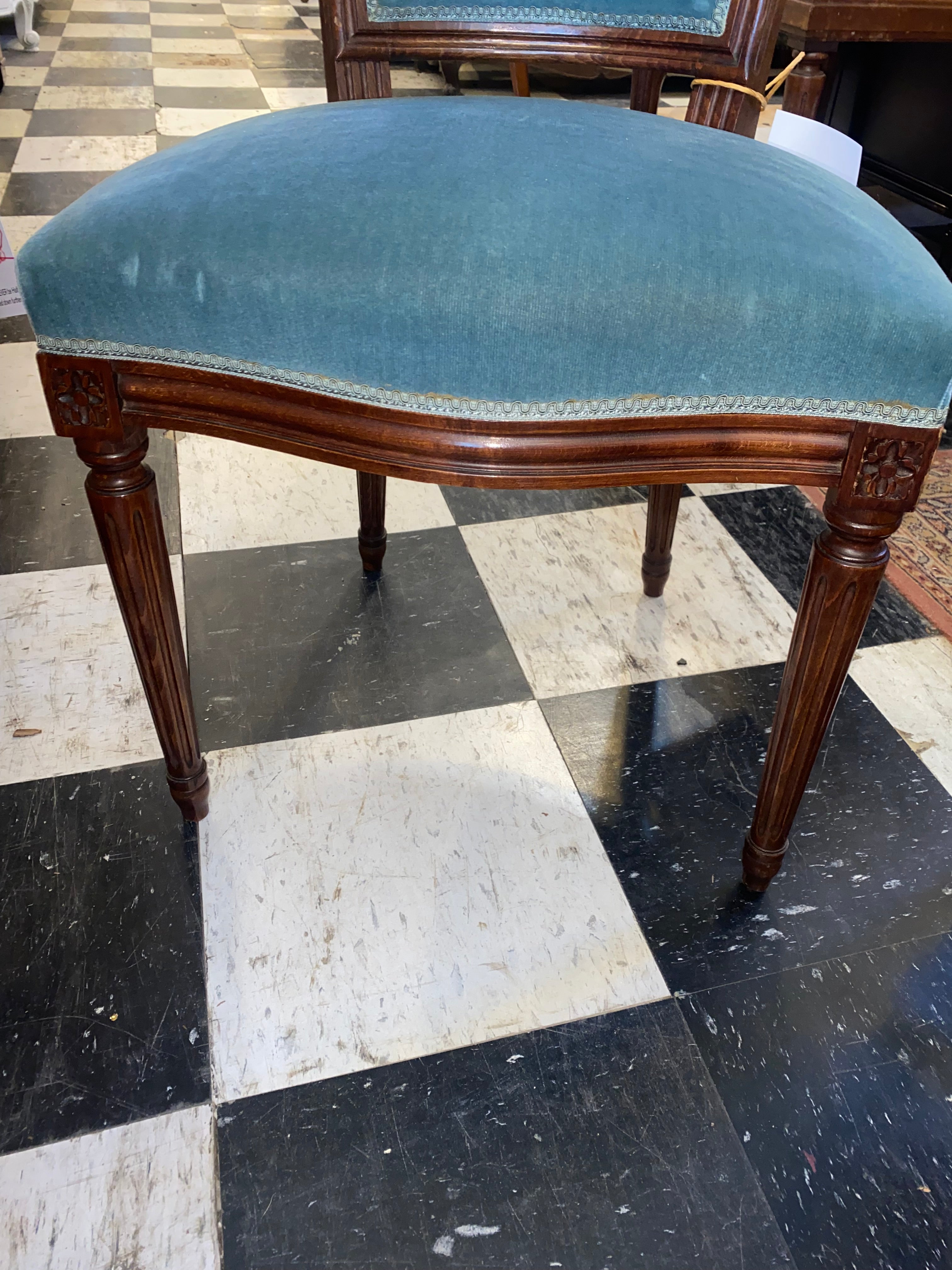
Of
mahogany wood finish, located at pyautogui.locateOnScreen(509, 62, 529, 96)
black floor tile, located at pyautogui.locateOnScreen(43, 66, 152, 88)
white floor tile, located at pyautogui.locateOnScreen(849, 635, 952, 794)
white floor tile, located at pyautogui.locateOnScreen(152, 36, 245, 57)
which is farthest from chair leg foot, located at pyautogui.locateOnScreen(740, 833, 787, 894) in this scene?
white floor tile, located at pyautogui.locateOnScreen(152, 36, 245, 57)

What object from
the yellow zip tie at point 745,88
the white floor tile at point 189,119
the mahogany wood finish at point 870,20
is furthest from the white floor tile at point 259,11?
the yellow zip tie at point 745,88

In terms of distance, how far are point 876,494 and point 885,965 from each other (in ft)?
1.31

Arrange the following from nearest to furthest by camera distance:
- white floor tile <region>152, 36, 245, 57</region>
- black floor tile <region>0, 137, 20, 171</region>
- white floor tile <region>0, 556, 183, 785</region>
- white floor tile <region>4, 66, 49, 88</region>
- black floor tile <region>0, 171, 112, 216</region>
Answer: white floor tile <region>0, 556, 183, 785</region>
black floor tile <region>0, 171, 112, 216</region>
black floor tile <region>0, 137, 20, 171</region>
white floor tile <region>4, 66, 49, 88</region>
white floor tile <region>152, 36, 245, 57</region>

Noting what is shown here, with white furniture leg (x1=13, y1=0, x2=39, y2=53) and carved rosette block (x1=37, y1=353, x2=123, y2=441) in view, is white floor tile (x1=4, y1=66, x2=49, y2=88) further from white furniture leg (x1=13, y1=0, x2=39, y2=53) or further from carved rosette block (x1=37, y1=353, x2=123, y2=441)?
carved rosette block (x1=37, y1=353, x2=123, y2=441)

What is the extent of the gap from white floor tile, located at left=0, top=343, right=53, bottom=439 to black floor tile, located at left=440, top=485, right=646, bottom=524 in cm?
59

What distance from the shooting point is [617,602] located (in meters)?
1.11

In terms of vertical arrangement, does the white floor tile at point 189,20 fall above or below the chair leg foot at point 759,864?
above

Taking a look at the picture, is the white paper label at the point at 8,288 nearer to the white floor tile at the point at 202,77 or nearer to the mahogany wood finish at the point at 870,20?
the mahogany wood finish at the point at 870,20

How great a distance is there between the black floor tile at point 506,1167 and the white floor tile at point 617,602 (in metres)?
0.40

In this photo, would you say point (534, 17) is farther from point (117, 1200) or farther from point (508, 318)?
point (117, 1200)

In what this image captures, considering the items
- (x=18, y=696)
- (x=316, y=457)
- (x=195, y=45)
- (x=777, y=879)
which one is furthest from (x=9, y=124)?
(x=777, y=879)

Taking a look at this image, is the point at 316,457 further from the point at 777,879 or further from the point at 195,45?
the point at 195,45

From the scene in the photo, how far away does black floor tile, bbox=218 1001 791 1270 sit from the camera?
1.94 feet

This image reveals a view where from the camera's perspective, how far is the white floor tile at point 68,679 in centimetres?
90
